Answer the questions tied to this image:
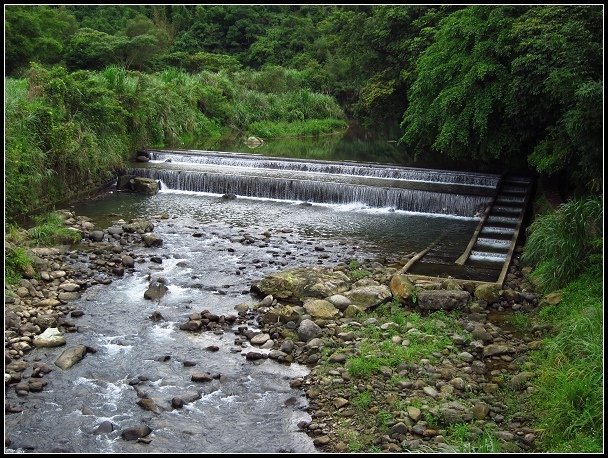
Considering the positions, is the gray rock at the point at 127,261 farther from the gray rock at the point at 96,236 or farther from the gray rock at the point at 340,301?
the gray rock at the point at 340,301

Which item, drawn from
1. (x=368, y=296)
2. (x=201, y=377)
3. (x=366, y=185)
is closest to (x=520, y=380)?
(x=368, y=296)

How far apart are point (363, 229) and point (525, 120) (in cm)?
465

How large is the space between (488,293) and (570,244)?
1551 millimetres

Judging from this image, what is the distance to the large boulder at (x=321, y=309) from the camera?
9445mm

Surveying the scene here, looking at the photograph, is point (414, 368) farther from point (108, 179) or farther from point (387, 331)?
point (108, 179)

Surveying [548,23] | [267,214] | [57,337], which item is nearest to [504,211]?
[548,23]

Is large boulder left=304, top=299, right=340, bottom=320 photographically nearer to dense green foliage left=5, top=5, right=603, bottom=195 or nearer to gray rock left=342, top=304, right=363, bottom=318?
gray rock left=342, top=304, right=363, bottom=318

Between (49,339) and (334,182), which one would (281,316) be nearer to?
(49,339)

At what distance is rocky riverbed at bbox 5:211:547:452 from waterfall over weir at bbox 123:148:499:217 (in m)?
5.05

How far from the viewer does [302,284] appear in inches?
412

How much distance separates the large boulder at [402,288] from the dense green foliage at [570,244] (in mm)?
2197

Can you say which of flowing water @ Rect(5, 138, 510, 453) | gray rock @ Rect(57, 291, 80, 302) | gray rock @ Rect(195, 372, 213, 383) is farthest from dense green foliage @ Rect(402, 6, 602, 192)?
gray rock @ Rect(57, 291, 80, 302)

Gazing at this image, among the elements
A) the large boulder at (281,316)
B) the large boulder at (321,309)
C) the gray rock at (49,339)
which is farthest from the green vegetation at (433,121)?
the gray rock at (49,339)

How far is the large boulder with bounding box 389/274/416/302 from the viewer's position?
9812mm
